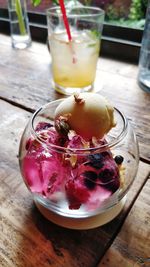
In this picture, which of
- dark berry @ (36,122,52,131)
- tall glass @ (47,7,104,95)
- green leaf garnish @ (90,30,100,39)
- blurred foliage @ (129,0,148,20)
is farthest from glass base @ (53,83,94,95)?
blurred foliage @ (129,0,148,20)

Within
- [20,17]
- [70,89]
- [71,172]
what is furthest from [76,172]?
[20,17]

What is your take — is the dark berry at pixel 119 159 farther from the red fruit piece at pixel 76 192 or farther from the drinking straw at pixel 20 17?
the drinking straw at pixel 20 17

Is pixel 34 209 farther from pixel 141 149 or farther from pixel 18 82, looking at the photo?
pixel 18 82

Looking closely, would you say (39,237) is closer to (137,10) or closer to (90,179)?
(90,179)

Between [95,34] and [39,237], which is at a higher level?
[95,34]

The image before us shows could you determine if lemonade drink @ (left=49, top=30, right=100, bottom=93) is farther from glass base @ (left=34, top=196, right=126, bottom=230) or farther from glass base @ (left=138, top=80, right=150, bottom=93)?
glass base @ (left=34, top=196, right=126, bottom=230)

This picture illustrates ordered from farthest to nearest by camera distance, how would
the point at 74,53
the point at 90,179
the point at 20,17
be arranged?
the point at 20,17
the point at 74,53
the point at 90,179

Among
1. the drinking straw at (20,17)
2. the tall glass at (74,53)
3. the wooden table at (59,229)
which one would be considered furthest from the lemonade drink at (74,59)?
the drinking straw at (20,17)
